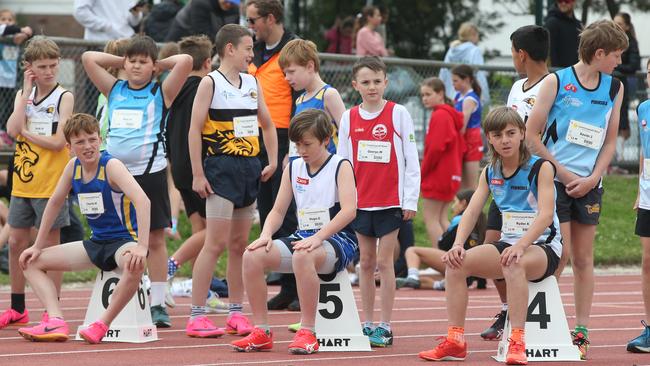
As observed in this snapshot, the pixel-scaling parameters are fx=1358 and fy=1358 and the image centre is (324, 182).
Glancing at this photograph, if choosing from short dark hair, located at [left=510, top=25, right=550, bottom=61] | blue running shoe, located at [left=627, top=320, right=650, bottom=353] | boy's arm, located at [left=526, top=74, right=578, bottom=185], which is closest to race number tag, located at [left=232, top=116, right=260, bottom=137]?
short dark hair, located at [left=510, top=25, right=550, bottom=61]

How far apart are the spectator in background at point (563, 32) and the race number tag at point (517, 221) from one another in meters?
10.3

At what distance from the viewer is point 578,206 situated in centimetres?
834

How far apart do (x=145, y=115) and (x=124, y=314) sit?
4.98ft

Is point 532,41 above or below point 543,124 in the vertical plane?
above

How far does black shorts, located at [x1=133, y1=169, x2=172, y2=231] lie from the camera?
31.5 feet

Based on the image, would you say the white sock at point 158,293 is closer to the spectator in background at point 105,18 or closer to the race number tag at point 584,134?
the race number tag at point 584,134

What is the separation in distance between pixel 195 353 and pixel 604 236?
9821 millimetres

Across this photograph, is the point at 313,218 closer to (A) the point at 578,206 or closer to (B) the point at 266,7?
(A) the point at 578,206

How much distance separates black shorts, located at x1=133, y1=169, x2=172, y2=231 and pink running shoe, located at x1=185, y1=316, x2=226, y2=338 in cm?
86

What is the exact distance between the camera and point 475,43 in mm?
18750

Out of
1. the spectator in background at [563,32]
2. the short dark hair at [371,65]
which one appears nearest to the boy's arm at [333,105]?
the short dark hair at [371,65]

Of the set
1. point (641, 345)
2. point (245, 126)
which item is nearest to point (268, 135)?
point (245, 126)

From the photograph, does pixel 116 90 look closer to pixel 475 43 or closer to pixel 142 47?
pixel 142 47

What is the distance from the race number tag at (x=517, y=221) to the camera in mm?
7945
